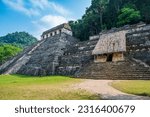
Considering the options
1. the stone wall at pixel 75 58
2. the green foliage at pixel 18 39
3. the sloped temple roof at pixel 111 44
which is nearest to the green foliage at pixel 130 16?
the stone wall at pixel 75 58

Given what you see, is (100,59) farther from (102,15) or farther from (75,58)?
(102,15)

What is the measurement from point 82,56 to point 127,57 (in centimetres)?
545

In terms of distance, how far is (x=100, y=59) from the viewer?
1978 centimetres

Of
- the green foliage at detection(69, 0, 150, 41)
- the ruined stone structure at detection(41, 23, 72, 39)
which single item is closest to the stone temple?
the ruined stone structure at detection(41, 23, 72, 39)

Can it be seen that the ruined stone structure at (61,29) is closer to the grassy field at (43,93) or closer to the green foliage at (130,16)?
the green foliage at (130,16)

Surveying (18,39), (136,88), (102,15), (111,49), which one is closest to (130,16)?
(102,15)

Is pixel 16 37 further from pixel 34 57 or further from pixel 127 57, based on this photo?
pixel 127 57

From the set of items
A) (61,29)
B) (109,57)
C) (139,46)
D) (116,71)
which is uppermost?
(61,29)

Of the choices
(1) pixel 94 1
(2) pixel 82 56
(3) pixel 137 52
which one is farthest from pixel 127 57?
(1) pixel 94 1

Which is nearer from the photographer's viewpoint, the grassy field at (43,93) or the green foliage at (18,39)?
the grassy field at (43,93)

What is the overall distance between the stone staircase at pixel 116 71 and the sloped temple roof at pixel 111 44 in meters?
1.38

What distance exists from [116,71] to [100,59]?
3530mm

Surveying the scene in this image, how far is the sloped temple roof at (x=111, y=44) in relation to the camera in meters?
19.0

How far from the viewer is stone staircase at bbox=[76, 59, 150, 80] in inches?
590
